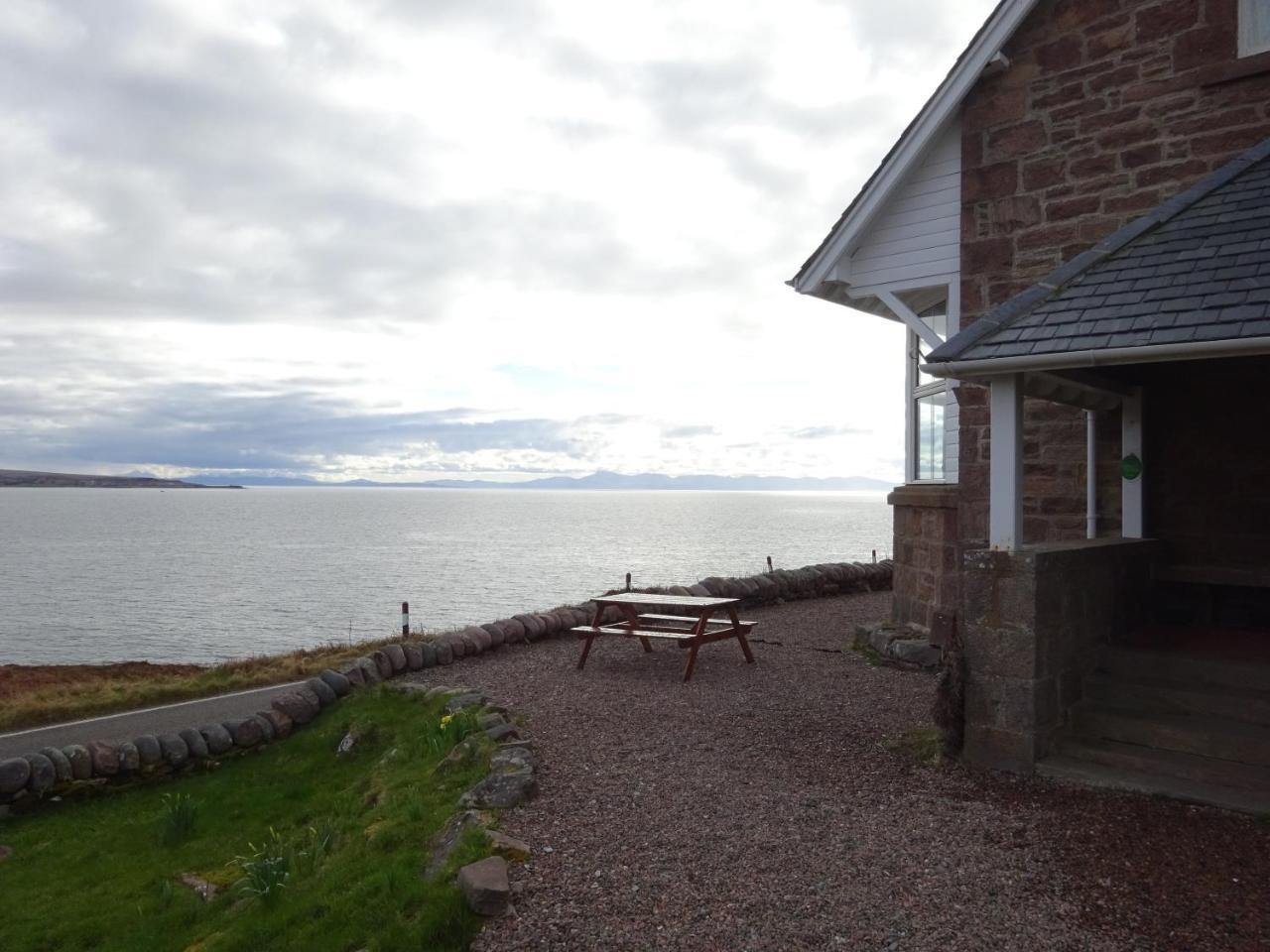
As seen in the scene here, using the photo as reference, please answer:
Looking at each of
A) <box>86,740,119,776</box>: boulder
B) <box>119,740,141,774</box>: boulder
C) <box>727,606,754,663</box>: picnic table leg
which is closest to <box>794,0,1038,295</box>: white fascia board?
<box>727,606,754,663</box>: picnic table leg

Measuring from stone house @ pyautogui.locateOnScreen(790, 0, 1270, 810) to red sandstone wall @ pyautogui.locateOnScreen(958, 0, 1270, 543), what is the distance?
0.06ft

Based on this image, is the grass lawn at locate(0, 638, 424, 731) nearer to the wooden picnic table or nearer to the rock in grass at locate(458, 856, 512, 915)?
A: the wooden picnic table

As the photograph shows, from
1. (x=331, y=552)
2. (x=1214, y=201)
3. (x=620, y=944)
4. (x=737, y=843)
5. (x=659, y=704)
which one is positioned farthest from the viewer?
(x=331, y=552)

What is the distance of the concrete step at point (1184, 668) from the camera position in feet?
20.5

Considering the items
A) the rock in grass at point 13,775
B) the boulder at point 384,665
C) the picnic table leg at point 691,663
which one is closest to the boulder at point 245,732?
the boulder at point 384,665

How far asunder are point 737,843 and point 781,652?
20.3ft

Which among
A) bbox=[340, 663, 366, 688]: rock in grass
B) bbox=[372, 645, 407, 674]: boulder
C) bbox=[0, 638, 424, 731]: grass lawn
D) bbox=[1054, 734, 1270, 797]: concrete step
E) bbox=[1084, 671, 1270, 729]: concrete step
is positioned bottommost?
bbox=[0, 638, 424, 731]: grass lawn

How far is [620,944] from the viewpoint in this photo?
164 inches

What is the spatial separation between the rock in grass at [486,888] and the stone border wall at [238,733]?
672cm

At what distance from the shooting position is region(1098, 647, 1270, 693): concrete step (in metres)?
6.24

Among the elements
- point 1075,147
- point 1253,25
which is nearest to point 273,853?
point 1075,147

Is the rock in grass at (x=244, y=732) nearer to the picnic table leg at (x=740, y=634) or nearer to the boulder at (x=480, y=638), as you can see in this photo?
the boulder at (x=480, y=638)

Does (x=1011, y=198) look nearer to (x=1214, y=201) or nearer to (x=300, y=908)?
(x=1214, y=201)

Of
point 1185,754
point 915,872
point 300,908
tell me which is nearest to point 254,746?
point 300,908
